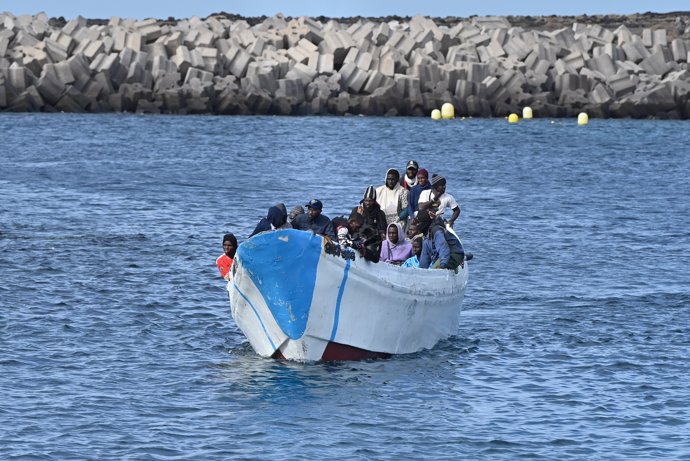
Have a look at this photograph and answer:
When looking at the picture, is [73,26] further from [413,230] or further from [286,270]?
[286,270]

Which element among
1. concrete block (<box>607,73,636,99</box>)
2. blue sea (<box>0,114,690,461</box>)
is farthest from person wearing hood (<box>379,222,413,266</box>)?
concrete block (<box>607,73,636,99</box>)

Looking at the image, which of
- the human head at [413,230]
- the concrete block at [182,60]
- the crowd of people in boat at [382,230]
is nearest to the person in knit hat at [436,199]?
the crowd of people in boat at [382,230]

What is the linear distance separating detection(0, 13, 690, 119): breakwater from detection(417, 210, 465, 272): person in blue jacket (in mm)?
59610

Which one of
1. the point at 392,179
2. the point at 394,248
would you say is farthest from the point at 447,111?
the point at 394,248

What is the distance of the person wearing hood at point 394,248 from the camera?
2270 cm

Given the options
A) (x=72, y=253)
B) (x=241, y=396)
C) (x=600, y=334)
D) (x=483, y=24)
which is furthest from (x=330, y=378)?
(x=483, y=24)

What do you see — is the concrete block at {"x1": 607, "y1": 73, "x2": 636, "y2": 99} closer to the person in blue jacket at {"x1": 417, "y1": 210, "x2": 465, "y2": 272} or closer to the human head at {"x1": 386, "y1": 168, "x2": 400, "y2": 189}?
the human head at {"x1": 386, "y1": 168, "x2": 400, "y2": 189}

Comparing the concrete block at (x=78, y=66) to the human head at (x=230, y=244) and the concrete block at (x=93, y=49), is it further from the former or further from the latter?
the human head at (x=230, y=244)

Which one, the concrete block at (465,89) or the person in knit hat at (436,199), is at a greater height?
the person in knit hat at (436,199)

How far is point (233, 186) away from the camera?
2003 inches

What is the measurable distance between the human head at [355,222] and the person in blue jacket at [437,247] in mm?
1083

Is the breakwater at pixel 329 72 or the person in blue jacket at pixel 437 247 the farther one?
the breakwater at pixel 329 72

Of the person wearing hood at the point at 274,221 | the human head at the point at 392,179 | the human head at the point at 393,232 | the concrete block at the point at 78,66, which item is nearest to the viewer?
the person wearing hood at the point at 274,221

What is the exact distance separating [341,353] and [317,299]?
115 centimetres
